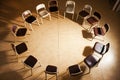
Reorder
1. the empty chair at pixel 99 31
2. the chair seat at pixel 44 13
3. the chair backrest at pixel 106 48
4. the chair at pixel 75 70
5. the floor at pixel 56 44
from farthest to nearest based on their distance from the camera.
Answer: the chair seat at pixel 44 13 < the empty chair at pixel 99 31 < the floor at pixel 56 44 < the chair backrest at pixel 106 48 < the chair at pixel 75 70

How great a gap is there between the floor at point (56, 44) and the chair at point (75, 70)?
0.47 metres

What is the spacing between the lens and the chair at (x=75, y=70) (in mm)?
7828

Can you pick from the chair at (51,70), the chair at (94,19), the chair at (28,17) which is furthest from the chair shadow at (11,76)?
the chair at (94,19)

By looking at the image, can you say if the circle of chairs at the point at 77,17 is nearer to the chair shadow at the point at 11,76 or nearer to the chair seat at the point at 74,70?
the chair seat at the point at 74,70

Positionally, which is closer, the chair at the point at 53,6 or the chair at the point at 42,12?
the chair at the point at 42,12

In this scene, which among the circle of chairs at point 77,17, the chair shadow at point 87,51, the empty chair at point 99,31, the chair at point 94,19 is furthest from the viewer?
the chair at point 94,19

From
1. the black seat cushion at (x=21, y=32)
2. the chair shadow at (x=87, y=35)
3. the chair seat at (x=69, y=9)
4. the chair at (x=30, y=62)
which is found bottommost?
the chair at (x=30, y=62)

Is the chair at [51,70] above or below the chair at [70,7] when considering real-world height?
below

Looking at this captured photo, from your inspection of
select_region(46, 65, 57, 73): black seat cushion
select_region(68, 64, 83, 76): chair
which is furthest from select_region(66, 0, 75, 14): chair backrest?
select_region(46, 65, 57, 73): black seat cushion

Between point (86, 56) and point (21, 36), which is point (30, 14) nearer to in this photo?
point (21, 36)

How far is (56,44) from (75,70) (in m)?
1.79

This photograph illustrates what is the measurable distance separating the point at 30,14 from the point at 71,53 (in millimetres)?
2567

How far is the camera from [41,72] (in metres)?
8.41

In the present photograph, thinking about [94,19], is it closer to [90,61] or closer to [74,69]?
[90,61]
